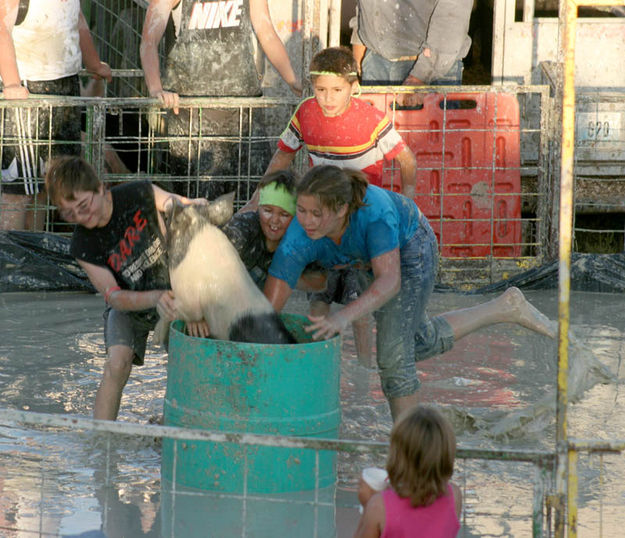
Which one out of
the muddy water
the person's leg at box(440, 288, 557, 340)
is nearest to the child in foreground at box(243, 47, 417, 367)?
the muddy water

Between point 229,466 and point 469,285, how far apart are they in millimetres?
5579

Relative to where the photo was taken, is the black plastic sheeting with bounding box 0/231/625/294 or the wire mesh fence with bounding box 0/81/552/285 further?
the wire mesh fence with bounding box 0/81/552/285

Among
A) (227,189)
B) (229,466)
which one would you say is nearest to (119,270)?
(229,466)

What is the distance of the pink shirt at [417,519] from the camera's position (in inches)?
107

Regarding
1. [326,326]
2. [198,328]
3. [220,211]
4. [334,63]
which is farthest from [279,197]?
[334,63]

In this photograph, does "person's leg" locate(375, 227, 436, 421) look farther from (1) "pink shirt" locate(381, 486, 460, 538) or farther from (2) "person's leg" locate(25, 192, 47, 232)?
(2) "person's leg" locate(25, 192, 47, 232)

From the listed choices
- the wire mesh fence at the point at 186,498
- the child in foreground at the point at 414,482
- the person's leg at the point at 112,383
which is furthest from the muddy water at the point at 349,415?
the child in foreground at the point at 414,482

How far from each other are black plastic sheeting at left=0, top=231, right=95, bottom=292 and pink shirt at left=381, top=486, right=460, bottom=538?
637cm

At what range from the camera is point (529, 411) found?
502cm

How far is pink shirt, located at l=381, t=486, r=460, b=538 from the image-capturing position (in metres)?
2.71

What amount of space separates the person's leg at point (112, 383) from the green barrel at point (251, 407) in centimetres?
64

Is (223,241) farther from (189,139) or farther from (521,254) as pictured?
(521,254)

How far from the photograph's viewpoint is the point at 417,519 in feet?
8.97

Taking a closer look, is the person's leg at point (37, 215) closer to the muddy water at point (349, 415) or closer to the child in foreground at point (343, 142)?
the muddy water at point (349, 415)
